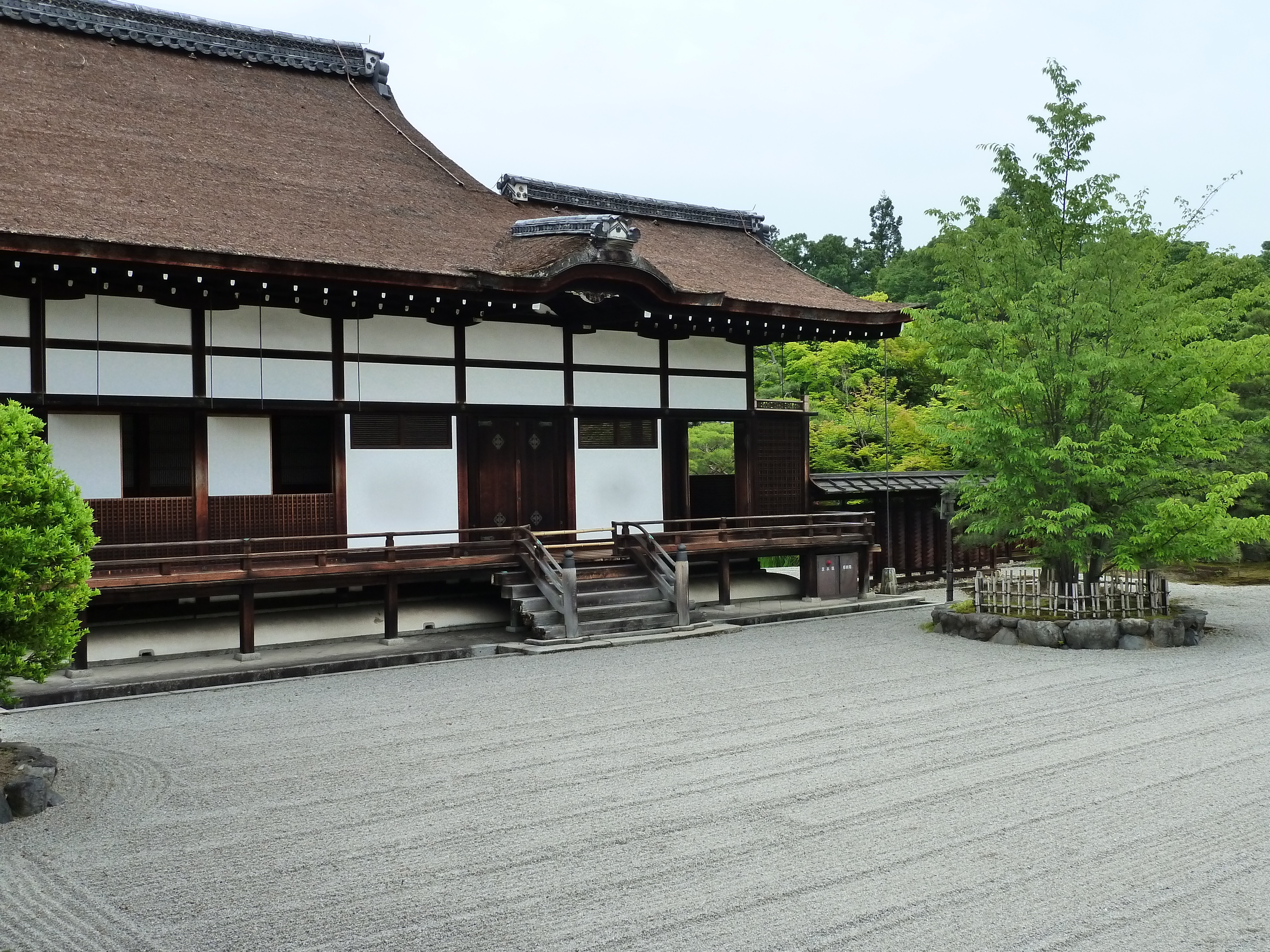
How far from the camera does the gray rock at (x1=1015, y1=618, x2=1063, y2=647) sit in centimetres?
1290

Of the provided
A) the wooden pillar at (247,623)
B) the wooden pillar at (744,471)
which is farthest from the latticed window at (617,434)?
the wooden pillar at (247,623)

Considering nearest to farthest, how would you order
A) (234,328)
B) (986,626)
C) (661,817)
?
(661,817) < (234,328) < (986,626)

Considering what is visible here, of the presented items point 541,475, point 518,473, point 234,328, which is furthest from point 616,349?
point 234,328

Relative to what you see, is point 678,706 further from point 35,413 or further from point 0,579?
point 35,413

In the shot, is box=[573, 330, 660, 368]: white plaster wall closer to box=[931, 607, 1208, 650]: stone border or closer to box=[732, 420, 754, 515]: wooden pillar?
box=[732, 420, 754, 515]: wooden pillar

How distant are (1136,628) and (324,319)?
10.9 m

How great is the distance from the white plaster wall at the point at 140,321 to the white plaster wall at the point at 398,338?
6.73 feet

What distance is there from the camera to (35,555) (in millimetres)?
7129

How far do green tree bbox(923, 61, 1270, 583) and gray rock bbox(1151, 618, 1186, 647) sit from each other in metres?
0.84

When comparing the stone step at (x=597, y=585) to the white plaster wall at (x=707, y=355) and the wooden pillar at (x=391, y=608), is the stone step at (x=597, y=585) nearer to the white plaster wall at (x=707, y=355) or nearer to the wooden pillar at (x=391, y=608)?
the wooden pillar at (x=391, y=608)

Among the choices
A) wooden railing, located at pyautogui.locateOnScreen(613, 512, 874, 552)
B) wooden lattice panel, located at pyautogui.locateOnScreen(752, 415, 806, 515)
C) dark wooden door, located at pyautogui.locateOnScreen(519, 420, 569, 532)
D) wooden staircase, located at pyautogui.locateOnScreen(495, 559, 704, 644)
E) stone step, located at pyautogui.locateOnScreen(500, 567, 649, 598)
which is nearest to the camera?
wooden staircase, located at pyautogui.locateOnScreen(495, 559, 704, 644)

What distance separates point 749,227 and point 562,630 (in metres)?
11.6

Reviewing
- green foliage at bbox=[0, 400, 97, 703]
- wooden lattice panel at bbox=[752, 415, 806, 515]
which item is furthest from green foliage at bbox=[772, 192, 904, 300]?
green foliage at bbox=[0, 400, 97, 703]

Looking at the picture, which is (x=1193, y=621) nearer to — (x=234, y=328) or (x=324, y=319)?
(x=324, y=319)
